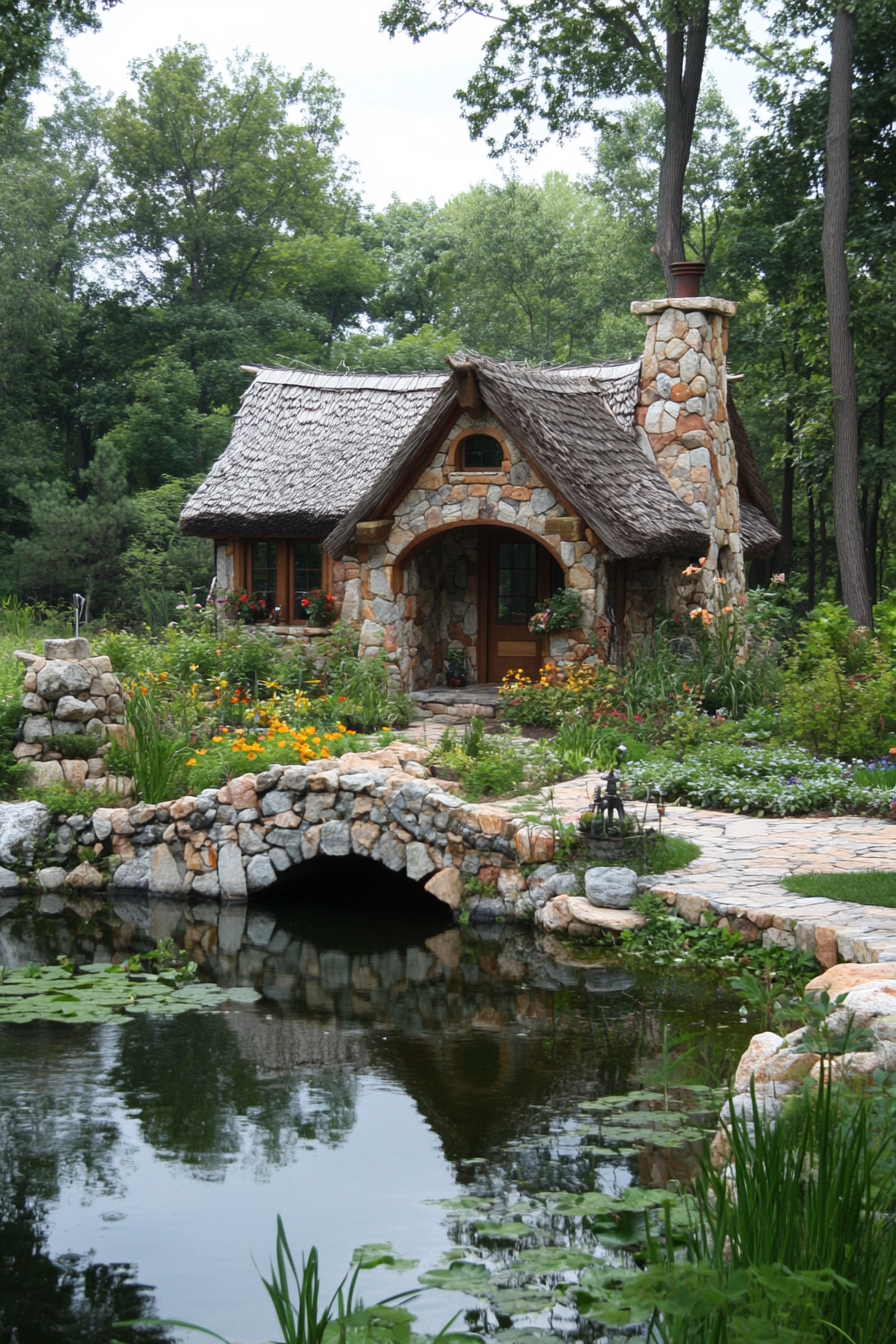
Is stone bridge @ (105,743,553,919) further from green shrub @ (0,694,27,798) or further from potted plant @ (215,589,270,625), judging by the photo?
potted plant @ (215,589,270,625)

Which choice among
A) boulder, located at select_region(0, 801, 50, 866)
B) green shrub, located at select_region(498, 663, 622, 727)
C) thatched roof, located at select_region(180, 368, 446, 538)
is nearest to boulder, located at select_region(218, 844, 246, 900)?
boulder, located at select_region(0, 801, 50, 866)

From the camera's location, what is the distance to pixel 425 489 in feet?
54.3

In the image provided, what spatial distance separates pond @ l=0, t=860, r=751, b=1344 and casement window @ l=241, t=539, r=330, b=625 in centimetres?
914

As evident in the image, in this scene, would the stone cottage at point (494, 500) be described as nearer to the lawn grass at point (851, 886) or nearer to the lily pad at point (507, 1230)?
the lawn grass at point (851, 886)

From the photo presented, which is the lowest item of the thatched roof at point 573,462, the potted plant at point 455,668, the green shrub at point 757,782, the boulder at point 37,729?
the green shrub at point 757,782

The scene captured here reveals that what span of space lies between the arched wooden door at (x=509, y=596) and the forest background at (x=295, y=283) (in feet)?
22.2

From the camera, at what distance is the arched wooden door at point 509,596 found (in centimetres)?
1812

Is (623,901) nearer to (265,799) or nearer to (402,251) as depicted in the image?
(265,799)

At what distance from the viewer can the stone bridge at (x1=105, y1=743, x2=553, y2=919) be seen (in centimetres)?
1127

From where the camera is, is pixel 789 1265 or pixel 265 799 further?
pixel 265 799

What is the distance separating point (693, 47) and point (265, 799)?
649 inches

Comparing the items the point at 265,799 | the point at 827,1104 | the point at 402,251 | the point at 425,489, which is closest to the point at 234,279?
the point at 402,251

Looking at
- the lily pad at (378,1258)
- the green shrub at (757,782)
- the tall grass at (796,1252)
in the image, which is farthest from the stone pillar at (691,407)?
the tall grass at (796,1252)

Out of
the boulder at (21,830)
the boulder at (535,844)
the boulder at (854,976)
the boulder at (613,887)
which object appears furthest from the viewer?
the boulder at (21,830)
